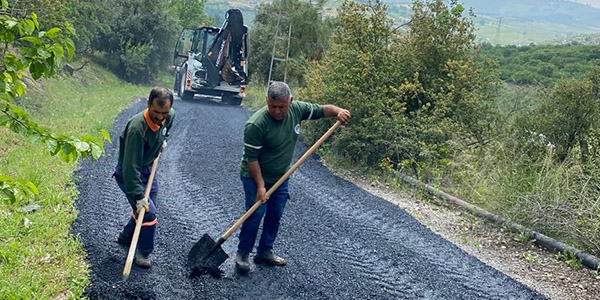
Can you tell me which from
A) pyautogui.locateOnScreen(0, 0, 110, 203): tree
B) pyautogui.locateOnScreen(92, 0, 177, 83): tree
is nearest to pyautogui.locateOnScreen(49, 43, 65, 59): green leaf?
pyautogui.locateOnScreen(0, 0, 110, 203): tree

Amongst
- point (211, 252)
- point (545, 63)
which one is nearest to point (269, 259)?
point (211, 252)

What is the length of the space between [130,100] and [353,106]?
34.4 feet

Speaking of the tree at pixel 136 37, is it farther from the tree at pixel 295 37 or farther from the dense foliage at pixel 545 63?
the dense foliage at pixel 545 63

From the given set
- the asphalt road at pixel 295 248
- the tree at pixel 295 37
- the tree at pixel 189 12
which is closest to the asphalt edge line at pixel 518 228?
the asphalt road at pixel 295 248

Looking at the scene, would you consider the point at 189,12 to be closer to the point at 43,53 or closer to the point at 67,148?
the point at 43,53

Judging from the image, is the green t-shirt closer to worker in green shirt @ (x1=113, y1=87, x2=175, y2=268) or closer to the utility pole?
worker in green shirt @ (x1=113, y1=87, x2=175, y2=268)

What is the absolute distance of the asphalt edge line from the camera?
588 centimetres

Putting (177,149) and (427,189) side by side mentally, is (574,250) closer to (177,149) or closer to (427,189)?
(427,189)

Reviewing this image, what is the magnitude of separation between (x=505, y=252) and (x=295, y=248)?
2559mm

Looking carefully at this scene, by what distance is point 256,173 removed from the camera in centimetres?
468

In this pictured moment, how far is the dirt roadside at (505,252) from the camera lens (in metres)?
5.48

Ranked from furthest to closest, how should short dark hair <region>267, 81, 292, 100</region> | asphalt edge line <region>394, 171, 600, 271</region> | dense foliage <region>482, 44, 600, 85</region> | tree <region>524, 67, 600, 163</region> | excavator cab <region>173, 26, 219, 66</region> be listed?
dense foliage <region>482, 44, 600, 85</region> < excavator cab <region>173, 26, 219, 66</region> < tree <region>524, 67, 600, 163</region> < asphalt edge line <region>394, 171, 600, 271</region> < short dark hair <region>267, 81, 292, 100</region>

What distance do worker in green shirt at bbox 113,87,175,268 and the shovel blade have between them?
0.37 metres

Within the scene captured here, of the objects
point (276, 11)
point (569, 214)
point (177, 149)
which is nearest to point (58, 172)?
point (177, 149)
